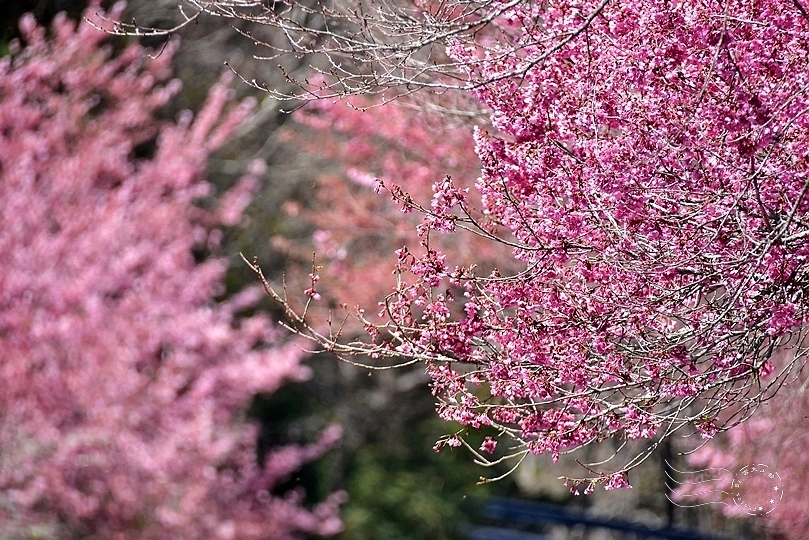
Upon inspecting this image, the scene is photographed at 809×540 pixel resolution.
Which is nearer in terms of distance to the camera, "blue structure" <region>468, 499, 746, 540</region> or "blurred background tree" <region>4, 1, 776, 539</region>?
"blue structure" <region>468, 499, 746, 540</region>

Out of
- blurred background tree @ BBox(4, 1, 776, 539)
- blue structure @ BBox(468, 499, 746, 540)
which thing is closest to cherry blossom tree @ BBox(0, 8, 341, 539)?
blurred background tree @ BBox(4, 1, 776, 539)

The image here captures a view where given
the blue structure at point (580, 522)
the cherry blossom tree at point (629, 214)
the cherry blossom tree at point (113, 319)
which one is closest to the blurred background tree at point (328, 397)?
the cherry blossom tree at point (113, 319)

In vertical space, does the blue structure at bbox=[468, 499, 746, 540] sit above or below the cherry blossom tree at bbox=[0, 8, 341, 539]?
below

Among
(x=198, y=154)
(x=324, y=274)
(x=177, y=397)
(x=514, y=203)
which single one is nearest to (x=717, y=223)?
(x=514, y=203)

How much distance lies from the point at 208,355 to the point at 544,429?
9328mm

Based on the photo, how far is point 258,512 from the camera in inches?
561

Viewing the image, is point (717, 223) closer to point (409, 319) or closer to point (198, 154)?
point (409, 319)

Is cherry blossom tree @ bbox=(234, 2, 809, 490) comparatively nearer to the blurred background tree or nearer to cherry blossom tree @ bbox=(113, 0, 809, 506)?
cherry blossom tree @ bbox=(113, 0, 809, 506)

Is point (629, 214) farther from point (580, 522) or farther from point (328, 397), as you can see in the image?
point (328, 397)

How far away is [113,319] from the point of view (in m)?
11.6

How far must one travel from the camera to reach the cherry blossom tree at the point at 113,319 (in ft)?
33.1

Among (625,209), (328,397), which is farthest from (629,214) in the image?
(328,397)

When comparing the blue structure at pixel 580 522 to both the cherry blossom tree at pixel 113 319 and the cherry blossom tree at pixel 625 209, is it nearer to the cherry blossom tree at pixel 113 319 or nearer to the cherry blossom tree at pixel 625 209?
the cherry blossom tree at pixel 113 319

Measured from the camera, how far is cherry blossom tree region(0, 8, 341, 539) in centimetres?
1009
